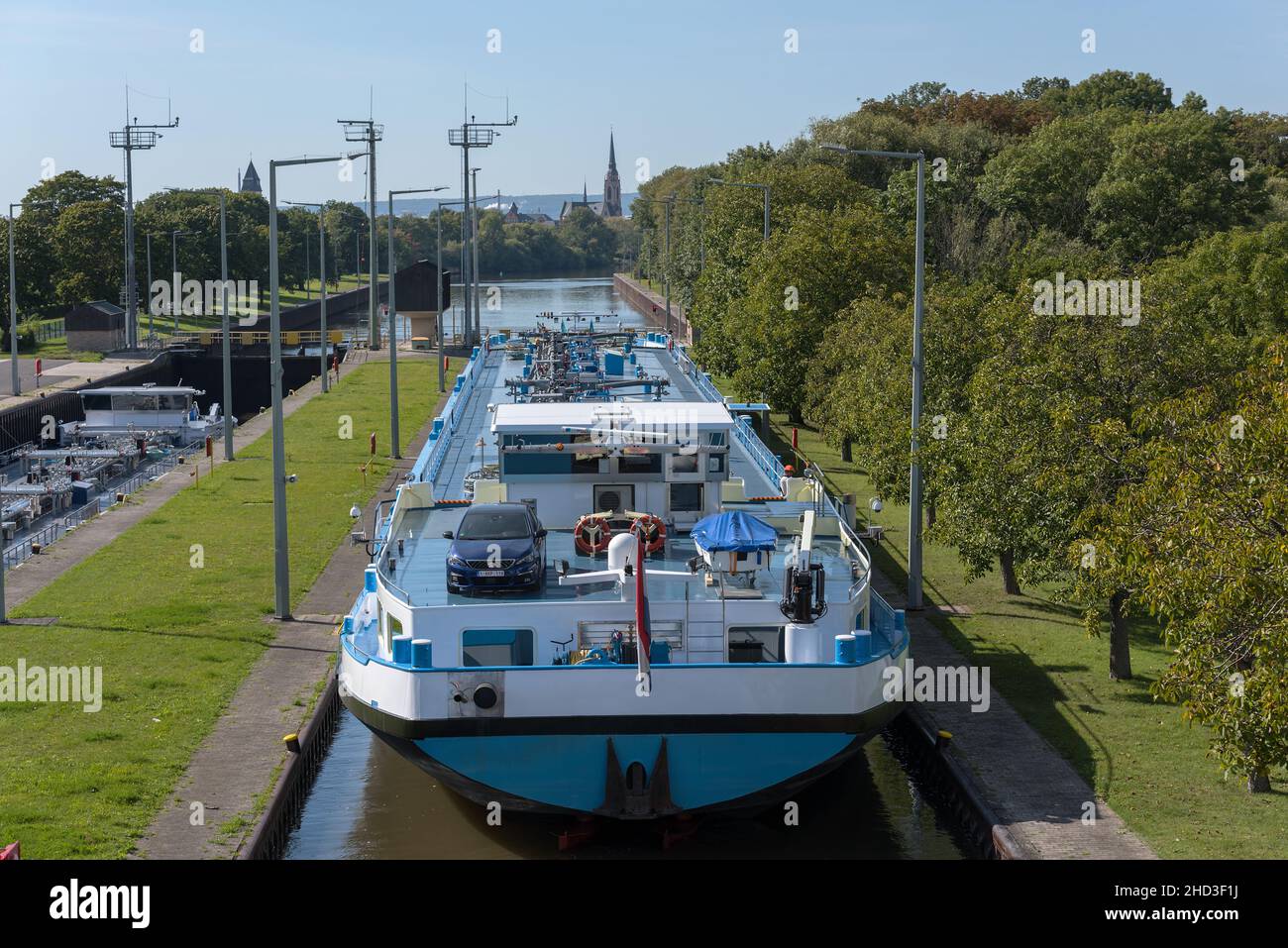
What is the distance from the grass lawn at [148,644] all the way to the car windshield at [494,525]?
17.2 ft

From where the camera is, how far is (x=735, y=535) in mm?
23922

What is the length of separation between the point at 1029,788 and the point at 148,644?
16597 mm

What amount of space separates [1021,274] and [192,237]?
250 ft

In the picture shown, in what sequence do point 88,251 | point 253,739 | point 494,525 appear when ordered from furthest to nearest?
1. point 88,251
2. point 494,525
3. point 253,739

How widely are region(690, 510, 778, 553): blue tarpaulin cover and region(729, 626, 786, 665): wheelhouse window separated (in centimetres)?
129

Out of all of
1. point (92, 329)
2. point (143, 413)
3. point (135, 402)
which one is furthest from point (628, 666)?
point (92, 329)

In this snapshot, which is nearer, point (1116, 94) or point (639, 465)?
point (639, 465)

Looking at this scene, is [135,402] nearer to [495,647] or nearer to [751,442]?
[751,442]

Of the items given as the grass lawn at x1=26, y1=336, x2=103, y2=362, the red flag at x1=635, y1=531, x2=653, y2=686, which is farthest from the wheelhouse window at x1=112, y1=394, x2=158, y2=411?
the red flag at x1=635, y1=531, x2=653, y2=686

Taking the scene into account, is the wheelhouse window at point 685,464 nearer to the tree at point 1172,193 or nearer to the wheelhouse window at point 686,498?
the wheelhouse window at point 686,498

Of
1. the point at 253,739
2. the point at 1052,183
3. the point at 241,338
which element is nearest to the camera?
the point at 253,739
